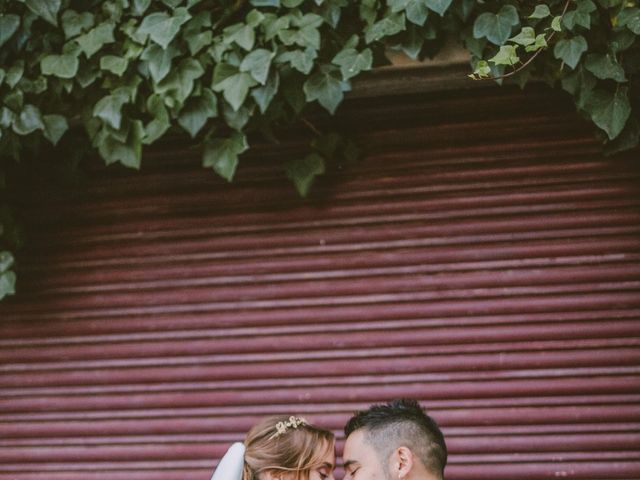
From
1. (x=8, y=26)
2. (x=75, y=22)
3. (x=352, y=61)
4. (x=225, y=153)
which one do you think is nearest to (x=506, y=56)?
(x=352, y=61)

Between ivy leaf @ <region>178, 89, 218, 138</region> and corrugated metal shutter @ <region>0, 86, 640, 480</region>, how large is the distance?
0.53 metres

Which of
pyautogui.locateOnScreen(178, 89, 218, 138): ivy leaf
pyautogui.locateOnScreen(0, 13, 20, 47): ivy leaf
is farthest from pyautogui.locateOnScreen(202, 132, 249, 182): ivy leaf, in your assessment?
pyautogui.locateOnScreen(0, 13, 20, 47): ivy leaf

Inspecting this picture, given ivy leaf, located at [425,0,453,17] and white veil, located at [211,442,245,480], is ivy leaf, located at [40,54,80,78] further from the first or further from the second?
white veil, located at [211,442,245,480]

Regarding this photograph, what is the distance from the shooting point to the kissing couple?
3.58 m

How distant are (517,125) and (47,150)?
2.69 metres

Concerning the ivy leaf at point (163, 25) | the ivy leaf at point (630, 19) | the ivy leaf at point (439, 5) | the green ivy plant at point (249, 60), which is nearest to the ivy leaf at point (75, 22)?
the green ivy plant at point (249, 60)

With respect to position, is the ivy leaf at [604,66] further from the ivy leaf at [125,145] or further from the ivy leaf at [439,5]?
the ivy leaf at [125,145]

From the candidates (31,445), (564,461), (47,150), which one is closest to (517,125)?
(564,461)

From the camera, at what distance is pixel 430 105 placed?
447cm

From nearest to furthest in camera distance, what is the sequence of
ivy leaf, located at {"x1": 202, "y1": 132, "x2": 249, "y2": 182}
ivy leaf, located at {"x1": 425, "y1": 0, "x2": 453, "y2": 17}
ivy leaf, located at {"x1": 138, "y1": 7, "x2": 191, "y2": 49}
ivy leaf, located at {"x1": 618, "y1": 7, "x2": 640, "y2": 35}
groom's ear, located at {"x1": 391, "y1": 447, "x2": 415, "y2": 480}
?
groom's ear, located at {"x1": 391, "y1": 447, "x2": 415, "y2": 480}
ivy leaf, located at {"x1": 618, "y1": 7, "x2": 640, "y2": 35}
ivy leaf, located at {"x1": 425, "y1": 0, "x2": 453, "y2": 17}
ivy leaf, located at {"x1": 138, "y1": 7, "x2": 191, "y2": 49}
ivy leaf, located at {"x1": 202, "y1": 132, "x2": 249, "y2": 182}

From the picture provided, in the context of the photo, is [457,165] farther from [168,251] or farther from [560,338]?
[168,251]

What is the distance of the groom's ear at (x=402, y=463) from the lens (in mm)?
3545

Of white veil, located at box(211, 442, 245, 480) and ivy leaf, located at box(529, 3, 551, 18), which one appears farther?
white veil, located at box(211, 442, 245, 480)

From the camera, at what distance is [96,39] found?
13.9 feet
